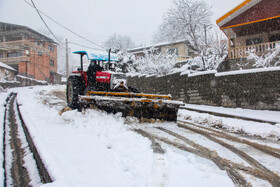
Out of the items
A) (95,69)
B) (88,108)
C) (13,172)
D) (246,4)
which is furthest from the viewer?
(246,4)

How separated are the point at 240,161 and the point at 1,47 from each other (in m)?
35.8

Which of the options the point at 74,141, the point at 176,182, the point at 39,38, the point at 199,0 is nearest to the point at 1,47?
the point at 39,38

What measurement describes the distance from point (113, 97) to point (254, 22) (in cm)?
1139

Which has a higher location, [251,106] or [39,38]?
[39,38]

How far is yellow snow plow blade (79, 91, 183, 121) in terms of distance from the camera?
457cm

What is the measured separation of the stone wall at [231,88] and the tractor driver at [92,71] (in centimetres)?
482

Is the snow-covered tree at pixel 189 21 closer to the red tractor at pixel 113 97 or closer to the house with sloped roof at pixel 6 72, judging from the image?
the red tractor at pixel 113 97

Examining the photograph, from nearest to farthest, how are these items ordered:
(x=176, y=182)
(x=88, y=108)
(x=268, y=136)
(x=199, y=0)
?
(x=176, y=182), (x=268, y=136), (x=88, y=108), (x=199, y=0)

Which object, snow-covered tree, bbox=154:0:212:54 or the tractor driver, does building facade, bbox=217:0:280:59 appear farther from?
the tractor driver

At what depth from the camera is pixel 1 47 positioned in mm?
29781

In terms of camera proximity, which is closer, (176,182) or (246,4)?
(176,182)

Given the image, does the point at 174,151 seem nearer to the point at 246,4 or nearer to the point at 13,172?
the point at 13,172

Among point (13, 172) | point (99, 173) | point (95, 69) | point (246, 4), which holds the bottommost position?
point (13, 172)

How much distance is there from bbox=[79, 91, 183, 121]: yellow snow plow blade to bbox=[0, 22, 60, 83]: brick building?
29127mm
